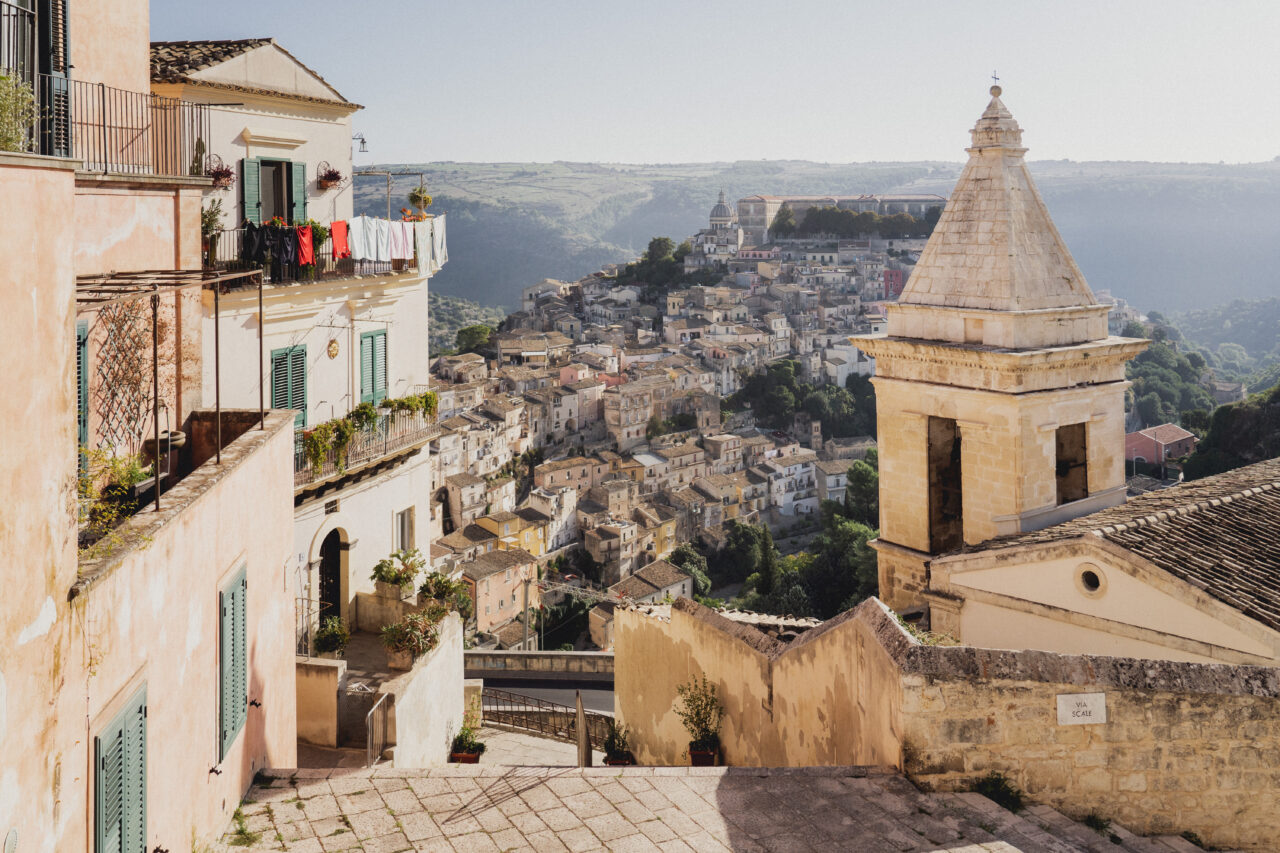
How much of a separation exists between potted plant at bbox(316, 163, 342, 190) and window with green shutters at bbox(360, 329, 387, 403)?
6.10ft

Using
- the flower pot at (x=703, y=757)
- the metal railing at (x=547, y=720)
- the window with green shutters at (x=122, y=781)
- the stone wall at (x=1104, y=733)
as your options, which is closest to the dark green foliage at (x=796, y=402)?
the metal railing at (x=547, y=720)

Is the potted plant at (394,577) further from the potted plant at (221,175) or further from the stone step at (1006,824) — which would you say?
the stone step at (1006,824)

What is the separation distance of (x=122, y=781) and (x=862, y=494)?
7042 cm

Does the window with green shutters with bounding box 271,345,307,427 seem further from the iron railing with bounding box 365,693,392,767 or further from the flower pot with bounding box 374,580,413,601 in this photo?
the iron railing with bounding box 365,693,392,767

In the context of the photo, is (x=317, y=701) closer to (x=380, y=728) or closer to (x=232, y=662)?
(x=380, y=728)

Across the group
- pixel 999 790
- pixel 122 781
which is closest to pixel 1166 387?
pixel 999 790

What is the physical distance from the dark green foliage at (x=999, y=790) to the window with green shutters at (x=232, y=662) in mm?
3929

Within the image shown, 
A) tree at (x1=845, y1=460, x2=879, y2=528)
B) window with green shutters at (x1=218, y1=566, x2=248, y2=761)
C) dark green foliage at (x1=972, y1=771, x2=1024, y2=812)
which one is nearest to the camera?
window with green shutters at (x1=218, y1=566, x2=248, y2=761)

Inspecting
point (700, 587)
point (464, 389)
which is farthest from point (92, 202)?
point (464, 389)

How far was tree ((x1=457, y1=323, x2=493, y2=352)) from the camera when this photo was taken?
109 meters

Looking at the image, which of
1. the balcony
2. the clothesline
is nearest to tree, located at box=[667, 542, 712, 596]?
the clothesline

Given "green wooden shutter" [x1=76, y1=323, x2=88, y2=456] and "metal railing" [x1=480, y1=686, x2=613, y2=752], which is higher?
"green wooden shutter" [x1=76, y1=323, x2=88, y2=456]

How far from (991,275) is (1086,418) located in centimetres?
167

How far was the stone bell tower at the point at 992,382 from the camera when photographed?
10.7 meters
